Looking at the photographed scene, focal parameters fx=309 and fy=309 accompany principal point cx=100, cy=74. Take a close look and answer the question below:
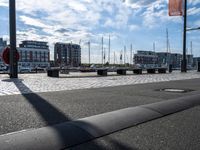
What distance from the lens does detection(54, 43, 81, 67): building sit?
130 meters

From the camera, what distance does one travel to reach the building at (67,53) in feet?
425

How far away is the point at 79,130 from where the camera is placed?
6.16m

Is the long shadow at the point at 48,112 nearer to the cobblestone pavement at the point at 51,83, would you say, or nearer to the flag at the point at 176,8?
the cobblestone pavement at the point at 51,83

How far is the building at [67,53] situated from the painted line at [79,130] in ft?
392

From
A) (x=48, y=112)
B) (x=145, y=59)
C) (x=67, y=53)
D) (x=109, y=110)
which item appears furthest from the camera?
(x=67, y=53)

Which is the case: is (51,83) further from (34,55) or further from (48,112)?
(34,55)

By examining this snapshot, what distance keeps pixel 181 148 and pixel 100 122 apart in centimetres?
215

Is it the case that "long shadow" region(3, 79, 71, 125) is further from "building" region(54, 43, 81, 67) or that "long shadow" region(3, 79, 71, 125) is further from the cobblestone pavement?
"building" region(54, 43, 81, 67)

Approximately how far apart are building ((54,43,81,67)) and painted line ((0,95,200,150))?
11944 cm

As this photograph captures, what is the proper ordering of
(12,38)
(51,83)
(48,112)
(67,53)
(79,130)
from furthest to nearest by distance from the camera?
(67,53) → (12,38) → (51,83) → (48,112) → (79,130)

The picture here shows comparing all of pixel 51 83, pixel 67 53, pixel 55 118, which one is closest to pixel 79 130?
pixel 55 118

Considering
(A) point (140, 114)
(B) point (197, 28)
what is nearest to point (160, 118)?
(A) point (140, 114)

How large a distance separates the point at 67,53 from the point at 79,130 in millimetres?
127230

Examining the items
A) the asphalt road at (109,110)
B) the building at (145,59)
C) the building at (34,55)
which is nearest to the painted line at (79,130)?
the asphalt road at (109,110)
